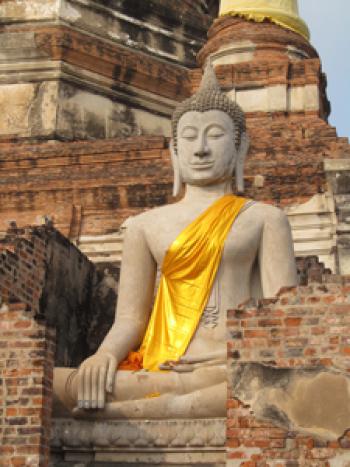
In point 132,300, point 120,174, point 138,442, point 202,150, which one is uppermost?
point 120,174

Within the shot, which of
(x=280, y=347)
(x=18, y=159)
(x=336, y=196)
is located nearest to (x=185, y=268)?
(x=280, y=347)

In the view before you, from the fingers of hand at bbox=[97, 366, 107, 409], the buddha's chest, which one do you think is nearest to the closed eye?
the buddha's chest

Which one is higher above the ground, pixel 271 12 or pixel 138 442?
pixel 271 12

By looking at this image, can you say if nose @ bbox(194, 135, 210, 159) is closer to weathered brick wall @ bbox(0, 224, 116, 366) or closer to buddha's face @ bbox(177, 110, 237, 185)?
buddha's face @ bbox(177, 110, 237, 185)

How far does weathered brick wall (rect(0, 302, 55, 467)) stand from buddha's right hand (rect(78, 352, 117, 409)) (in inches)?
34.9

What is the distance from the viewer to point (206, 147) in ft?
29.6

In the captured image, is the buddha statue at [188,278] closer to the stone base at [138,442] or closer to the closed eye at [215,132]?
the closed eye at [215,132]

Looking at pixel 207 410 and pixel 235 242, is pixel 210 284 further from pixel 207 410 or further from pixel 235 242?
pixel 207 410

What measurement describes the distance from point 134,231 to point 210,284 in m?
0.85

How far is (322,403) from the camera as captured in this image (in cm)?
633

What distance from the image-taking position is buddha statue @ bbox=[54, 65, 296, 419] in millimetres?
7797

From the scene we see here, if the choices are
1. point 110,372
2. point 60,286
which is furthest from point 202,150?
point 60,286

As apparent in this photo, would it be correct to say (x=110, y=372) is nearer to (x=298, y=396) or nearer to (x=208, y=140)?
(x=298, y=396)

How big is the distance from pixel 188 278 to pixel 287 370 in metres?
2.27
